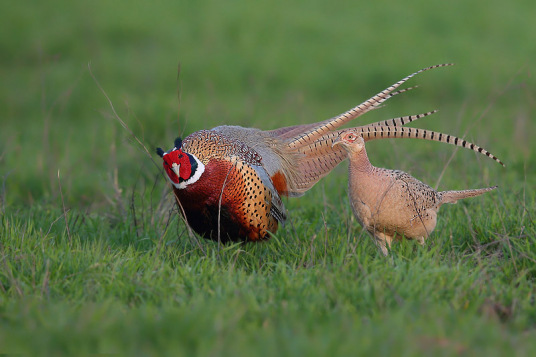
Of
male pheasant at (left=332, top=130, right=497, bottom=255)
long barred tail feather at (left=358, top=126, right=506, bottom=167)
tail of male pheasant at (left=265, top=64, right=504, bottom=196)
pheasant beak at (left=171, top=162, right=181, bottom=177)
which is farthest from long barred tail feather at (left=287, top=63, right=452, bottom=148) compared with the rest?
pheasant beak at (left=171, top=162, right=181, bottom=177)

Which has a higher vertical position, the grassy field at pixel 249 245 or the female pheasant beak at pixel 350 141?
the female pheasant beak at pixel 350 141

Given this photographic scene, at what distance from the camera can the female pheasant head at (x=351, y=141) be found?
4363mm

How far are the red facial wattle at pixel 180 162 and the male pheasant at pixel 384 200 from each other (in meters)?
1.00

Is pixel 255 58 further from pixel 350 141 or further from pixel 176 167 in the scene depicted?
pixel 176 167

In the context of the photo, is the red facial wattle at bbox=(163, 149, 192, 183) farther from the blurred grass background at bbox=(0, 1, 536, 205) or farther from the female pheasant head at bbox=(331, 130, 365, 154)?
the blurred grass background at bbox=(0, 1, 536, 205)

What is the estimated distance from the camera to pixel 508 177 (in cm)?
661

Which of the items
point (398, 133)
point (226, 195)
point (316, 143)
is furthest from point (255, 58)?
point (226, 195)

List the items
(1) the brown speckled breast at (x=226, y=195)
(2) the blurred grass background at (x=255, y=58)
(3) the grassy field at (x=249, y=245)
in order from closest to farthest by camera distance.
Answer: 1. (3) the grassy field at (x=249, y=245)
2. (1) the brown speckled breast at (x=226, y=195)
3. (2) the blurred grass background at (x=255, y=58)

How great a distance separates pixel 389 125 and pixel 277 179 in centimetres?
90

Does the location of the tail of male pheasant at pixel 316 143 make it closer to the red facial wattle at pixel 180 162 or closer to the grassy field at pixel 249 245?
the grassy field at pixel 249 245

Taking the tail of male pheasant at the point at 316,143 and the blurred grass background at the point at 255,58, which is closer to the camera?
the tail of male pheasant at the point at 316,143

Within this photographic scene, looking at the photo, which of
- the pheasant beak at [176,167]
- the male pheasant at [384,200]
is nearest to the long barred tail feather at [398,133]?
the male pheasant at [384,200]

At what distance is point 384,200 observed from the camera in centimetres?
429

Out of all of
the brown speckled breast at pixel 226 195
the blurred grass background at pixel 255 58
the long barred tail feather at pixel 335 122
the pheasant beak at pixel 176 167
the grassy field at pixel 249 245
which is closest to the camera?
the grassy field at pixel 249 245
